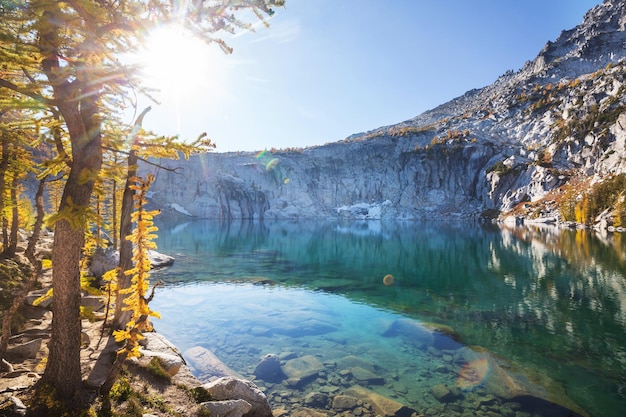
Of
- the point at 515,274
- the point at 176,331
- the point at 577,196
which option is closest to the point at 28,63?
the point at 176,331

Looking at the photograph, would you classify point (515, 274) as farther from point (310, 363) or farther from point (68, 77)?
point (68, 77)

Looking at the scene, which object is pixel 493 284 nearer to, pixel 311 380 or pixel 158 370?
pixel 311 380

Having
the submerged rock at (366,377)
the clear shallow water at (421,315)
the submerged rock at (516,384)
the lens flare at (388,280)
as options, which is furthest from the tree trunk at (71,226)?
the lens flare at (388,280)

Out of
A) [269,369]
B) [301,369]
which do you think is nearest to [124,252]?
[269,369]

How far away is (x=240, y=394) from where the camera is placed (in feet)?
→ 33.6

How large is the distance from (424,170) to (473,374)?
6880 inches

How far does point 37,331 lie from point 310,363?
11.3 meters

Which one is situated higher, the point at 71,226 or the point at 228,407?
the point at 71,226

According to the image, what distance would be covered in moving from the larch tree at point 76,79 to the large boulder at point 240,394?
11.8 ft

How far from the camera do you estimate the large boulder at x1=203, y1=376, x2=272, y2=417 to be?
9.92 meters

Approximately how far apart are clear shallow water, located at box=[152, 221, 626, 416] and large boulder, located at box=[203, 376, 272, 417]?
389 centimetres

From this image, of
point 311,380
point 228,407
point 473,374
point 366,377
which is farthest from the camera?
point 473,374

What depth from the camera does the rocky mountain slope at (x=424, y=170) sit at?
136000 mm

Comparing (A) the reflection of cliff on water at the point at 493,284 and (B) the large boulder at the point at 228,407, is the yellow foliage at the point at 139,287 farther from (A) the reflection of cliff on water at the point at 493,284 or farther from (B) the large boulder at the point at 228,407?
(A) the reflection of cliff on water at the point at 493,284
